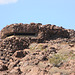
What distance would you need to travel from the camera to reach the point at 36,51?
14117 millimetres

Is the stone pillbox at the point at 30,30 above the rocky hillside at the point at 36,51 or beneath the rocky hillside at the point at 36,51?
above

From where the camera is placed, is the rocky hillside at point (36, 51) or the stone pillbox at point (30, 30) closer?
the rocky hillside at point (36, 51)

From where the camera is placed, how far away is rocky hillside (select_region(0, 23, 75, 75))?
10.2 m

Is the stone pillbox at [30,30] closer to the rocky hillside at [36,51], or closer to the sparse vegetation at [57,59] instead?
the rocky hillside at [36,51]

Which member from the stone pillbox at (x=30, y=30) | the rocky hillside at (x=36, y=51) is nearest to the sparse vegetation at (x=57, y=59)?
the rocky hillside at (x=36, y=51)

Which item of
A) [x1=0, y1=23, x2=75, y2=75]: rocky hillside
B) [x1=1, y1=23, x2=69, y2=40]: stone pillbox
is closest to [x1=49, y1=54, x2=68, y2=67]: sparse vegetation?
[x1=0, y1=23, x2=75, y2=75]: rocky hillside

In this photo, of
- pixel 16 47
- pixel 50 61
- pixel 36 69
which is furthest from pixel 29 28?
pixel 36 69

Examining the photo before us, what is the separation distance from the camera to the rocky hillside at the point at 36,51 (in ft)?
33.4

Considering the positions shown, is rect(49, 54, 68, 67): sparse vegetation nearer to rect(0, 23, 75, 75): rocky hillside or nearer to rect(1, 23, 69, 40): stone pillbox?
rect(0, 23, 75, 75): rocky hillside

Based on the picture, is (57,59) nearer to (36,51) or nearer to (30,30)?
(36,51)

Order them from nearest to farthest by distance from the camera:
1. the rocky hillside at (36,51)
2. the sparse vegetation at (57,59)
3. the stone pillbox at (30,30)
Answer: the rocky hillside at (36,51) < the sparse vegetation at (57,59) < the stone pillbox at (30,30)

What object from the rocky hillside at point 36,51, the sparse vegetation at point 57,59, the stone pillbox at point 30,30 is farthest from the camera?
the stone pillbox at point 30,30

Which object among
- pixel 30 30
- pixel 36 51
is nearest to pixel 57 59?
pixel 36 51

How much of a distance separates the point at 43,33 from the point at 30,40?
6.49 feet
